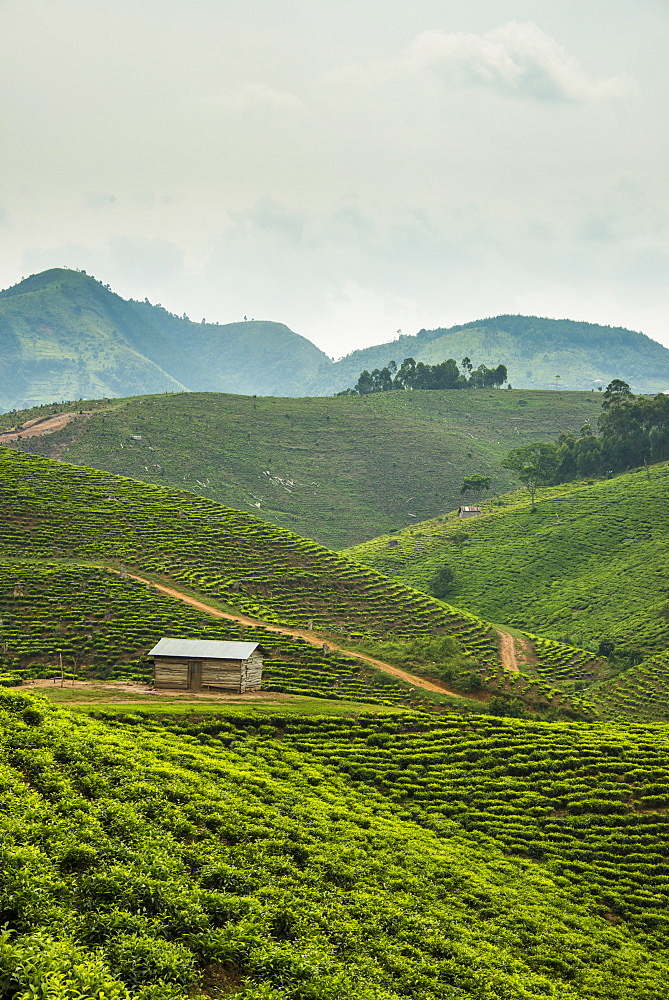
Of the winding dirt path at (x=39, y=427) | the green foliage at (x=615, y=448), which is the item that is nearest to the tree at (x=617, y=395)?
the green foliage at (x=615, y=448)

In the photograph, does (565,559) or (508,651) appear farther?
(565,559)

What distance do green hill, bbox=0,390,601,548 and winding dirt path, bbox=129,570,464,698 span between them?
63.8 meters

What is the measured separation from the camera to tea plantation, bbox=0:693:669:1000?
13145mm

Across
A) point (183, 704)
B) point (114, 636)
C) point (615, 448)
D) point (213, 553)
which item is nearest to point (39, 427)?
point (213, 553)

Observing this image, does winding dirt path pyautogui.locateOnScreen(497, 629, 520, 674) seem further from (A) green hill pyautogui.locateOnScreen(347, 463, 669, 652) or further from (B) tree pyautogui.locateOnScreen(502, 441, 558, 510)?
(B) tree pyautogui.locateOnScreen(502, 441, 558, 510)

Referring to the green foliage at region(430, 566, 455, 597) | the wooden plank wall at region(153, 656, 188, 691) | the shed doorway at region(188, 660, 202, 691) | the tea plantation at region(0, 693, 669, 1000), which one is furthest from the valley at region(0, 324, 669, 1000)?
the wooden plank wall at region(153, 656, 188, 691)

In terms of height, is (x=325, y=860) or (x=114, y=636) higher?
(x=114, y=636)

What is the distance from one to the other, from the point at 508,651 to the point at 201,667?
31375 millimetres

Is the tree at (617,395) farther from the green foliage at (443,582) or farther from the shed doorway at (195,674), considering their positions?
the shed doorway at (195,674)

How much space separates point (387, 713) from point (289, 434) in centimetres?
12096

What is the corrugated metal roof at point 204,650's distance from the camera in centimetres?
4181

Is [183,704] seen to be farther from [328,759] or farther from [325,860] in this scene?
[325,860]

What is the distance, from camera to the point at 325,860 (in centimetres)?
2102

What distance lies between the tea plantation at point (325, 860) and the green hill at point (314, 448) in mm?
88264
